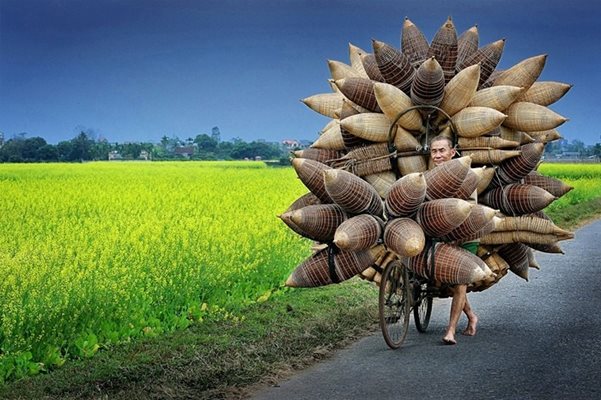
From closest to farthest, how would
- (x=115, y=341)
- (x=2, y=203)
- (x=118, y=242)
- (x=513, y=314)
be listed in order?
(x=115, y=341)
(x=513, y=314)
(x=118, y=242)
(x=2, y=203)

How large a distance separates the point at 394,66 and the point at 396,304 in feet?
6.43

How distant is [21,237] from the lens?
12.7 meters

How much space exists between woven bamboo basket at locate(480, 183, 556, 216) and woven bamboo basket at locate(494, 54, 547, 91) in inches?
35.2

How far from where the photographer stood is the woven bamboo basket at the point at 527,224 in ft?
26.6

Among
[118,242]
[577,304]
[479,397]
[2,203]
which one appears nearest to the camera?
[479,397]

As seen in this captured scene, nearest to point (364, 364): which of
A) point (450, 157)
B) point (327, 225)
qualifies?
point (327, 225)

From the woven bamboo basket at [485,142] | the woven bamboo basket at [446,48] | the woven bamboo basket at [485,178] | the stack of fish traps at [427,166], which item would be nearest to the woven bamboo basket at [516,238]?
the stack of fish traps at [427,166]

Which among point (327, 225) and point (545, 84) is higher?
point (545, 84)

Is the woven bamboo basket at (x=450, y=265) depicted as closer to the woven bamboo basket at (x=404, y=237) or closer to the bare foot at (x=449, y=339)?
the woven bamboo basket at (x=404, y=237)

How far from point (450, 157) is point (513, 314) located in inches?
106

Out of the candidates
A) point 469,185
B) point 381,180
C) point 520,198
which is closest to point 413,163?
point 381,180

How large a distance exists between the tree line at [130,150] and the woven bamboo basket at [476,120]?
188 ft

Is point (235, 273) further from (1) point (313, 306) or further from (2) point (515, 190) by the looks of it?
(2) point (515, 190)

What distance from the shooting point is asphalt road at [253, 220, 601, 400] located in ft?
20.9
